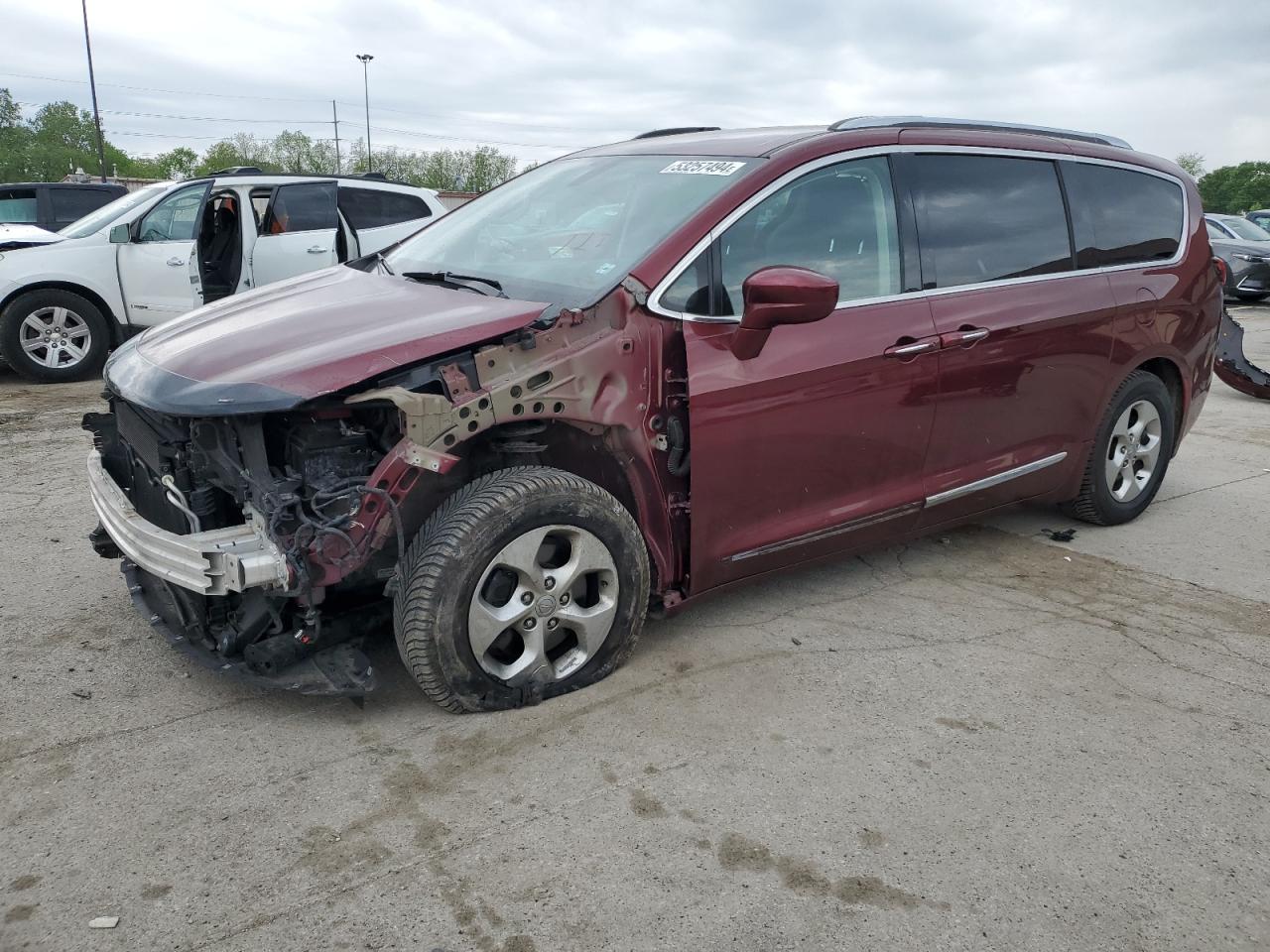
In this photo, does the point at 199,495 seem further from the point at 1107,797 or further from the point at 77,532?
the point at 1107,797

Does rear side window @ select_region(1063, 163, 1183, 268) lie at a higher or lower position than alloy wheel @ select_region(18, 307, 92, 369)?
higher

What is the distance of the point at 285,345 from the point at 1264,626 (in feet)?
12.3

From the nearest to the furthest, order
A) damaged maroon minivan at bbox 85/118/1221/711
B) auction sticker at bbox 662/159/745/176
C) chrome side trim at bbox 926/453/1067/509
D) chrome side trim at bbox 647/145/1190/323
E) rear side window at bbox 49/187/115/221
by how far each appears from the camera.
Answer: damaged maroon minivan at bbox 85/118/1221/711 < chrome side trim at bbox 647/145/1190/323 < auction sticker at bbox 662/159/745/176 < chrome side trim at bbox 926/453/1067/509 < rear side window at bbox 49/187/115/221

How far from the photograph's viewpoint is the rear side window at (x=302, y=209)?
899 cm

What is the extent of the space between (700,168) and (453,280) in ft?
3.17

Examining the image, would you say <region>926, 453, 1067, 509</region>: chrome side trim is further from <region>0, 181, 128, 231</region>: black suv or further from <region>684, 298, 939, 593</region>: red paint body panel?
<region>0, 181, 128, 231</region>: black suv

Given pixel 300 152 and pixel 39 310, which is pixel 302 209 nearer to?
pixel 39 310

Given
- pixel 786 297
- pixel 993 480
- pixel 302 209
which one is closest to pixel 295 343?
pixel 786 297

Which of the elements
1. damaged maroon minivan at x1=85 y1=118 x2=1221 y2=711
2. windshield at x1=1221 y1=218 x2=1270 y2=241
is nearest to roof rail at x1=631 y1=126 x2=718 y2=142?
damaged maroon minivan at x1=85 y1=118 x2=1221 y2=711

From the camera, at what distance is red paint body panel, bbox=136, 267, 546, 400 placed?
109 inches

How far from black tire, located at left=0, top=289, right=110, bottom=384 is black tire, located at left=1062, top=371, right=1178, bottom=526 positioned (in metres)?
8.19

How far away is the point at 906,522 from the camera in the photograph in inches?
158

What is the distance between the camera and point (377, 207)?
9711 mm

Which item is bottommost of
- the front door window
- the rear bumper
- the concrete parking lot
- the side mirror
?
the concrete parking lot
